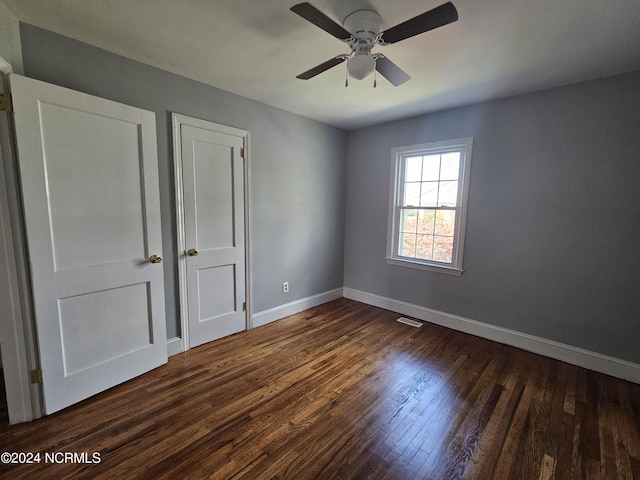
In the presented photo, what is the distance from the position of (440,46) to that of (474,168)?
4.88 feet

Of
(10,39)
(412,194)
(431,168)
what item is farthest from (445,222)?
(10,39)

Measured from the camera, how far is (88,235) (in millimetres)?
1916

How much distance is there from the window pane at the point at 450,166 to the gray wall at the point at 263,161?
1.40 meters

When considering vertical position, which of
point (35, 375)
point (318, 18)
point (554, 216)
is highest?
point (318, 18)

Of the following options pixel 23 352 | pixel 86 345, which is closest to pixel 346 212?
pixel 86 345

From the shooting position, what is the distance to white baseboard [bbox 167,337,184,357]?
253 cm

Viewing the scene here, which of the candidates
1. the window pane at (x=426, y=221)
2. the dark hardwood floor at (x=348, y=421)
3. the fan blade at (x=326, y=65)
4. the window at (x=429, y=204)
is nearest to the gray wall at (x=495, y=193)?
the window at (x=429, y=204)

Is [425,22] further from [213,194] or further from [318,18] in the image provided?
[213,194]

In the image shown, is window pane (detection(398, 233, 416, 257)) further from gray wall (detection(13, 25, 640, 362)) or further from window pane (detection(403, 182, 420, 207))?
window pane (detection(403, 182, 420, 207))

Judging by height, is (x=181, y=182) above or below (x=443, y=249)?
above

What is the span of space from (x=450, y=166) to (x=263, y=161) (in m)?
2.16

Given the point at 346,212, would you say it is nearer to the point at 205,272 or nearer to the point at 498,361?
the point at 205,272

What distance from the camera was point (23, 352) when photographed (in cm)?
172

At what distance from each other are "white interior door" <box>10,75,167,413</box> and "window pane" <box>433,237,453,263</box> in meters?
2.96
